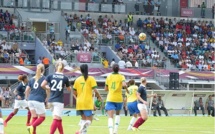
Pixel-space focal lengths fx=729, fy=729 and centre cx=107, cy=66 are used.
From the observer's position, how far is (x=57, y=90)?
19.6 meters

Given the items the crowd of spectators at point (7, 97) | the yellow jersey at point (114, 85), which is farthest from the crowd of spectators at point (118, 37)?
the yellow jersey at point (114, 85)

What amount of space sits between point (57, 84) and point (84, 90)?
29.1 inches

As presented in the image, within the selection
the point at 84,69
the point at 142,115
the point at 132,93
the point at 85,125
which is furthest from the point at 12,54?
the point at 84,69

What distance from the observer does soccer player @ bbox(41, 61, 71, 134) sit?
19.4 meters

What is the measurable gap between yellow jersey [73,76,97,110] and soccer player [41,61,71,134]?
0.34m

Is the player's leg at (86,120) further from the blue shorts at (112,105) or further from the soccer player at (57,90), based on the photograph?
the blue shorts at (112,105)

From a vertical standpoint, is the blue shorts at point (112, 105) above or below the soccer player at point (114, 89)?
below

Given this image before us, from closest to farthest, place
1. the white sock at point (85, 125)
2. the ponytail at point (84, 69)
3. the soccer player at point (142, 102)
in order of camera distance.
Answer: the ponytail at point (84, 69), the white sock at point (85, 125), the soccer player at point (142, 102)

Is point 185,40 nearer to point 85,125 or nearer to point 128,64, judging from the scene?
point 128,64

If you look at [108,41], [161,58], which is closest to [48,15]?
[108,41]

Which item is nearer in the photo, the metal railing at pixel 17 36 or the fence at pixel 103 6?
the metal railing at pixel 17 36

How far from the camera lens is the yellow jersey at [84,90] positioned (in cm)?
1945

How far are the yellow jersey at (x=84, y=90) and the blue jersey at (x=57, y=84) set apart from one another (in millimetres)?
338

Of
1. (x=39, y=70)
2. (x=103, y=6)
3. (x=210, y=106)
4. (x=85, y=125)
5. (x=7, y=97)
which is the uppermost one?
(x=103, y=6)
